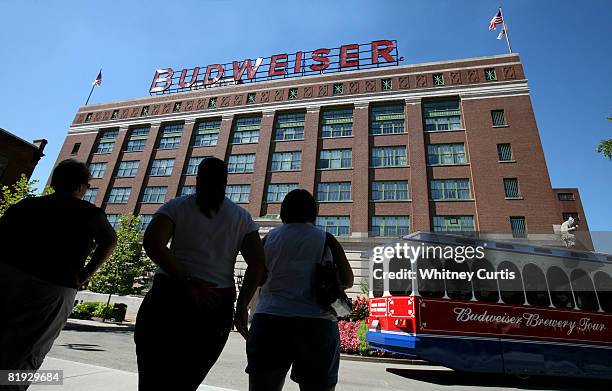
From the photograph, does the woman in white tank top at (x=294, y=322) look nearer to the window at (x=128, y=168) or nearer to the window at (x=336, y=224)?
the window at (x=336, y=224)

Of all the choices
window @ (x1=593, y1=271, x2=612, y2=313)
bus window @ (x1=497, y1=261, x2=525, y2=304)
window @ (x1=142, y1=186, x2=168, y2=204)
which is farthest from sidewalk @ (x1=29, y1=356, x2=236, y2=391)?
window @ (x1=142, y1=186, x2=168, y2=204)

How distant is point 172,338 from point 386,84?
31.4 meters

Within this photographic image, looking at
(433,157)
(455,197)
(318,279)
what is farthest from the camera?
(433,157)

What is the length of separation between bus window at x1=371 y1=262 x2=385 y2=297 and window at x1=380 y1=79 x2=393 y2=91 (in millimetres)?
24217

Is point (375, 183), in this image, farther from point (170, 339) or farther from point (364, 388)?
point (170, 339)

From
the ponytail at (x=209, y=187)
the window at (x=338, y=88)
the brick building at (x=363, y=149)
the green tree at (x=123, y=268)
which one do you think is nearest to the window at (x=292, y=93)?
the brick building at (x=363, y=149)

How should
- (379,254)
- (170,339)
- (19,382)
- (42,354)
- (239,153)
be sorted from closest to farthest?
(170,339), (19,382), (42,354), (379,254), (239,153)

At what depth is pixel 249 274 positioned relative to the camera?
7.44ft

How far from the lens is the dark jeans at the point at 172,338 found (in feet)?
5.79

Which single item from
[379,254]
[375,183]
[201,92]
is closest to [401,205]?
[375,183]

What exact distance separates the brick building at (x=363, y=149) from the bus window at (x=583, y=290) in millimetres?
13853

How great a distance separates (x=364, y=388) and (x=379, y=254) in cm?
366

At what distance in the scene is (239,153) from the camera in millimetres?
31375

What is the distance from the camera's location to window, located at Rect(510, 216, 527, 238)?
21269 millimetres
